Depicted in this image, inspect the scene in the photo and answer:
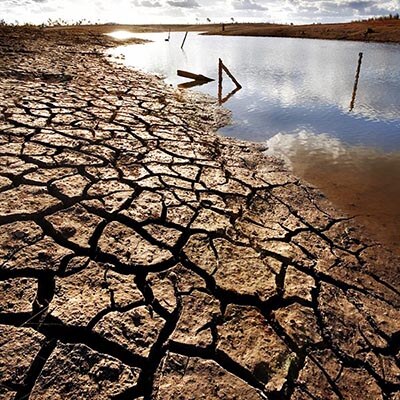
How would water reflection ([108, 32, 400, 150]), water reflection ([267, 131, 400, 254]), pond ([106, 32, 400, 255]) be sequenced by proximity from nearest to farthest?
water reflection ([267, 131, 400, 254])
pond ([106, 32, 400, 255])
water reflection ([108, 32, 400, 150])

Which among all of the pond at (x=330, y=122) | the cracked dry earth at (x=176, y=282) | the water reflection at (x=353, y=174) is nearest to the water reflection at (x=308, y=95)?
the pond at (x=330, y=122)

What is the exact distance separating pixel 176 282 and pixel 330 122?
5704mm

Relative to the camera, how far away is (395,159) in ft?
15.6

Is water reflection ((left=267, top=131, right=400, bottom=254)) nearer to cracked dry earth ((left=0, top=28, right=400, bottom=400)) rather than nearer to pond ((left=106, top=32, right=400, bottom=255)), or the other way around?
pond ((left=106, top=32, right=400, bottom=255))

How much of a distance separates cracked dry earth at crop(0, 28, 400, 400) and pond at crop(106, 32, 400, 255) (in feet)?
1.80

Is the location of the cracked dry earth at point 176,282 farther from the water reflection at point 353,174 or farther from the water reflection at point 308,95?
the water reflection at point 308,95

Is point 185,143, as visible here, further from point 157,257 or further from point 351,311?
point 351,311

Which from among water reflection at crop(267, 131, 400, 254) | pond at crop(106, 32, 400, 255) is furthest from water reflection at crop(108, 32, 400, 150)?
water reflection at crop(267, 131, 400, 254)

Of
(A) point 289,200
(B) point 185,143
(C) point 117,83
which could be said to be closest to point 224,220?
(A) point 289,200

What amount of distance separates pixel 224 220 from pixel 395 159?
3.44 meters

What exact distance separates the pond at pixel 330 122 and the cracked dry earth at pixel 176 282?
0.55 metres

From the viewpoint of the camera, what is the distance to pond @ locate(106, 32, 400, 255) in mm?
3809

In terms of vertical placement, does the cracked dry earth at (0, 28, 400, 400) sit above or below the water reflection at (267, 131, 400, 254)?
above

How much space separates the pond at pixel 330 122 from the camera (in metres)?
3.81
